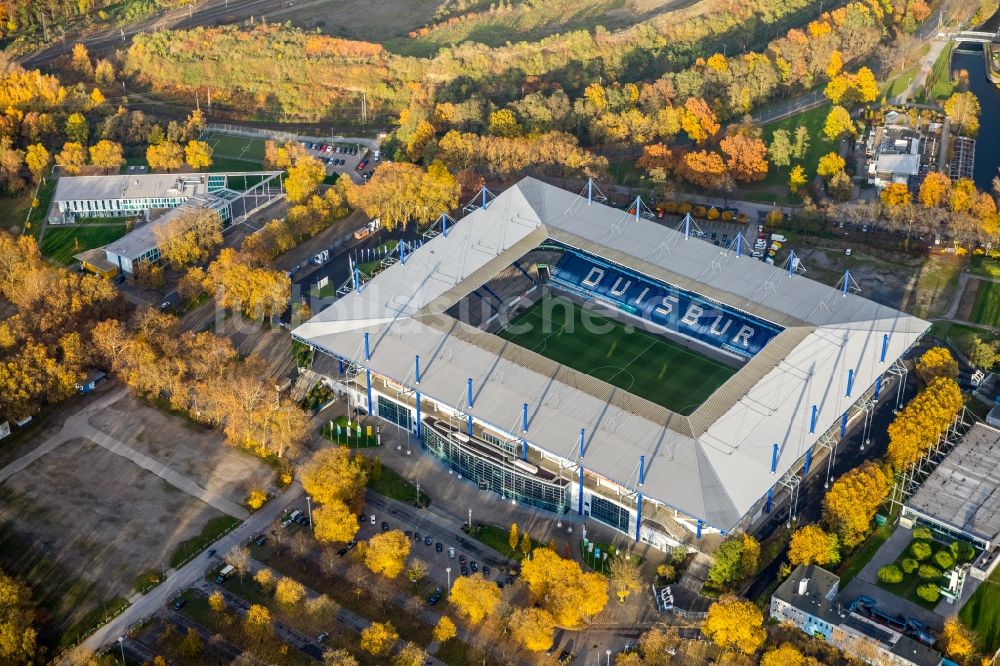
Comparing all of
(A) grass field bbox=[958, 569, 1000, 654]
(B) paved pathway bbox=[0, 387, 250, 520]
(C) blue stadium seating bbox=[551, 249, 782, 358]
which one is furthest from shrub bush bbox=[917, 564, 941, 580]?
(B) paved pathway bbox=[0, 387, 250, 520]

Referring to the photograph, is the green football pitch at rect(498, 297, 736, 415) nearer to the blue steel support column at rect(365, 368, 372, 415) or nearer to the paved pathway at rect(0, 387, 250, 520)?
the blue steel support column at rect(365, 368, 372, 415)

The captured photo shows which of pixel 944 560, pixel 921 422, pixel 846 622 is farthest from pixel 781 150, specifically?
pixel 846 622

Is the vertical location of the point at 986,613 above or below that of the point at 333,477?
below

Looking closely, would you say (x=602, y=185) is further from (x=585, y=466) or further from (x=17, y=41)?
(x=17, y=41)

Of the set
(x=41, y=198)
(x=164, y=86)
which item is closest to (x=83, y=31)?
(x=164, y=86)

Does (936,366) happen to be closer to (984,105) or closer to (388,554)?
(388,554)

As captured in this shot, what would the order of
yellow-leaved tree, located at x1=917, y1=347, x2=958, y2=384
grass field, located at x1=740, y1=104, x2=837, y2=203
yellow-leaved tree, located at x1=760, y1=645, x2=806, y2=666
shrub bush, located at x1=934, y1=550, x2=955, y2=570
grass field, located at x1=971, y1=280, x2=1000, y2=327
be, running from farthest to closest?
grass field, located at x1=740, y1=104, x2=837, y2=203, grass field, located at x1=971, y1=280, x2=1000, y2=327, yellow-leaved tree, located at x1=917, y1=347, x2=958, y2=384, shrub bush, located at x1=934, y1=550, x2=955, y2=570, yellow-leaved tree, located at x1=760, y1=645, x2=806, y2=666

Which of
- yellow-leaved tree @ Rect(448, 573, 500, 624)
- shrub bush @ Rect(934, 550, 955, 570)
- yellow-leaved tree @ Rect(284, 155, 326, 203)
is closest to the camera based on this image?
yellow-leaved tree @ Rect(448, 573, 500, 624)
